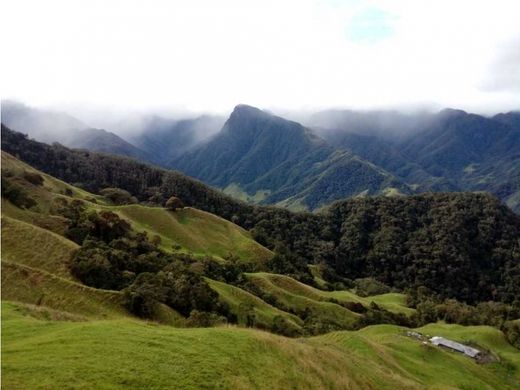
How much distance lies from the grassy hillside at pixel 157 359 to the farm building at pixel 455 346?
3917 centimetres

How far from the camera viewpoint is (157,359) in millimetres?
29438

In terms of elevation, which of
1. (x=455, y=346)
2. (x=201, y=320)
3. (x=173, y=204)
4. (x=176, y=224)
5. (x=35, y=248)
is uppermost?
(x=35, y=248)

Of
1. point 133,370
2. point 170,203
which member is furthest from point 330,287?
point 133,370

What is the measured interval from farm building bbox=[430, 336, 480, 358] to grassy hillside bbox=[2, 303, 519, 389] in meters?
39.2

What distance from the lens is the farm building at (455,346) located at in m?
83.9

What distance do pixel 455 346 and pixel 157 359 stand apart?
71.0m

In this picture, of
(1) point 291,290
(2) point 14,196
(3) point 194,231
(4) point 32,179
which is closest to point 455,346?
(1) point 291,290

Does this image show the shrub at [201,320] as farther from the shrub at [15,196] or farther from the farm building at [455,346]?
the shrub at [15,196]

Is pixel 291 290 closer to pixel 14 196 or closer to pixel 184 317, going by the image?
pixel 184 317

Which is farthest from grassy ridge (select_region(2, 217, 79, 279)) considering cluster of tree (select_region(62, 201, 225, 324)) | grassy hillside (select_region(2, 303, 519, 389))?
grassy hillside (select_region(2, 303, 519, 389))

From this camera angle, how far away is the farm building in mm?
83938

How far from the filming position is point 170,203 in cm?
16862

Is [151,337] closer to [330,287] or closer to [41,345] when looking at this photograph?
[41,345]

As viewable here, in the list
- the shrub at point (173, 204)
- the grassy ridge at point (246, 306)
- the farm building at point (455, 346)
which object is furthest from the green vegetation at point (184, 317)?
the farm building at point (455, 346)
